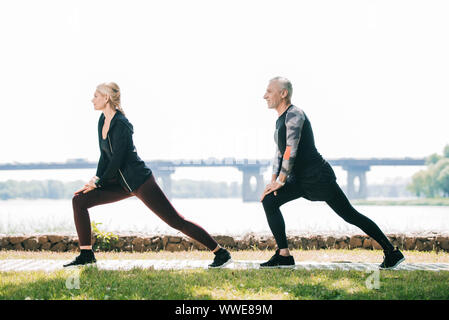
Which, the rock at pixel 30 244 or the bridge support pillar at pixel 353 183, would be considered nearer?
the rock at pixel 30 244

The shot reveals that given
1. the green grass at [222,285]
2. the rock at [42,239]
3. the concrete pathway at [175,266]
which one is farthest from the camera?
the rock at [42,239]

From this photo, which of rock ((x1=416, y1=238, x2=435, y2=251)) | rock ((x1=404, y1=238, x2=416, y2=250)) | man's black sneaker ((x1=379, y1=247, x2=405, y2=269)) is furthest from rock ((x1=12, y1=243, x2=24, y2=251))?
rock ((x1=416, y1=238, x2=435, y2=251))

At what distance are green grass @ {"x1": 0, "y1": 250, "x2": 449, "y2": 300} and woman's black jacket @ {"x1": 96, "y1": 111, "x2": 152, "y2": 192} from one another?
0.98 metres

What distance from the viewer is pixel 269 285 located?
4496mm

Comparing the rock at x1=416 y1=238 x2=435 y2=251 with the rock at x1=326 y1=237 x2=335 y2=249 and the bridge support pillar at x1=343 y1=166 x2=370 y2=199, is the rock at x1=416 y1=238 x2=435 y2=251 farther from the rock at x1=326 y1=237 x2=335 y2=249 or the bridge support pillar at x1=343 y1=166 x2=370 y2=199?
the bridge support pillar at x1=343 y1=166 x2=370 y2=199

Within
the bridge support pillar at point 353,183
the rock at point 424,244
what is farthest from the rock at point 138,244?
the bridge support pillar at point 353,183

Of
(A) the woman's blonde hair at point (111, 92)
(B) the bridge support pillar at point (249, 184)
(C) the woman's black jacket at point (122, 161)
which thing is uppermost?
(A) the woman's blonde hair at point (111, 92)

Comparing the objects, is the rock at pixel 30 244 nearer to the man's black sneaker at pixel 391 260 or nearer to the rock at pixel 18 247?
the rock at pixel 18 247

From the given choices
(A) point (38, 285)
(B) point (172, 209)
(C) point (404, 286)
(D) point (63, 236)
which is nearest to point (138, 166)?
(B) point (172, 209)

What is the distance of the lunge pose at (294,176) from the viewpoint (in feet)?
17.3

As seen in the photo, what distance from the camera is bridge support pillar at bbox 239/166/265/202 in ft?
177

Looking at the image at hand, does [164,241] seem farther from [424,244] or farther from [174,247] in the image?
[424,244]

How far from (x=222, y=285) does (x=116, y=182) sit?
5.88ft

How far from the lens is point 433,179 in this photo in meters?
67.9
